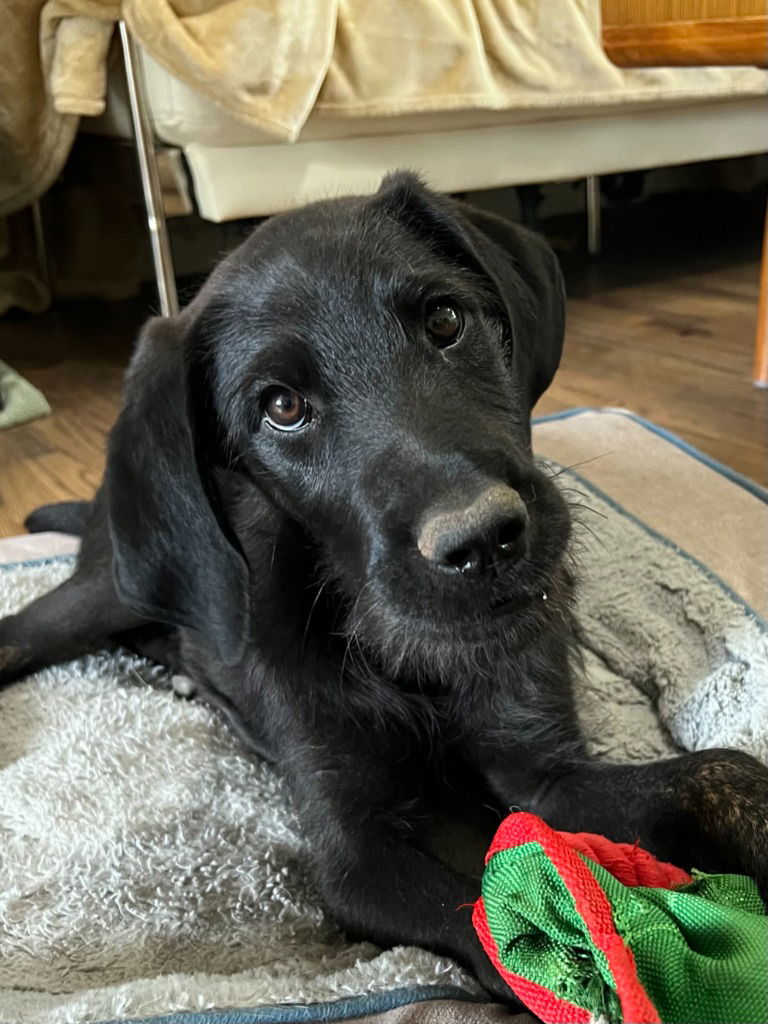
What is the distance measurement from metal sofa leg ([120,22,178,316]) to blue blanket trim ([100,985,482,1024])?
8.05 ft

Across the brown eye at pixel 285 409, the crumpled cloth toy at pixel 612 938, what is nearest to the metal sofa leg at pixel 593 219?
the brown eye at pixel 285 409

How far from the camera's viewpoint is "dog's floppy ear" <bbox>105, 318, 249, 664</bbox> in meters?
1.32

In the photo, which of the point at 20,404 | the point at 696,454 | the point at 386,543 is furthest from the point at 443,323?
the point at 20,404

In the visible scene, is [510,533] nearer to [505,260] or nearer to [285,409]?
[285,409]

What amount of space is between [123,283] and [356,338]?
4177 mm

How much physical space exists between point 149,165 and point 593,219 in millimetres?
2897

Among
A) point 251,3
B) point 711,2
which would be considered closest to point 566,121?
point 251,3

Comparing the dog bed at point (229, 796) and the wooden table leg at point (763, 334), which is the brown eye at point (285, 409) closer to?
the dog bed at point (229, 796)

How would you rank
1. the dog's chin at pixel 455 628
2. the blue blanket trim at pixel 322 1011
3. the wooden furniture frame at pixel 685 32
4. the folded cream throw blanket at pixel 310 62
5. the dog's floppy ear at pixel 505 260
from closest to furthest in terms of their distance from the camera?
the blue blanket trim at pixel 322 1011 → the dog's chin at pixel 455 628 → the dog's floppy ear at pixel 505 260 → the wooden furniture frame at pixel 685 32 → the folded cream throw blanket at pixel 310 62

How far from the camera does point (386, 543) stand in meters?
1.17

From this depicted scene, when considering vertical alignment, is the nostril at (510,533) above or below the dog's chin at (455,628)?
above

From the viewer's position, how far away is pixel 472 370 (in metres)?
1.34

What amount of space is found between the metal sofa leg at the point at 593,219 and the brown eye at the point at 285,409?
4.20m

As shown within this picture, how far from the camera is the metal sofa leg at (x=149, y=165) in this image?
3178mm
